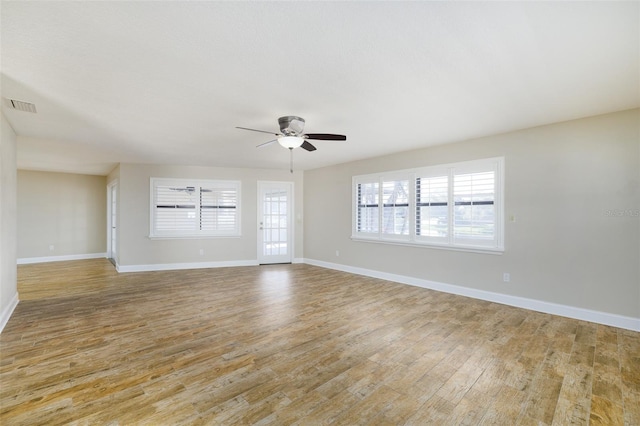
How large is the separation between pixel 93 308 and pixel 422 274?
519 cm

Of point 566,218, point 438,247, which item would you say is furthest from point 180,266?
point 566,218

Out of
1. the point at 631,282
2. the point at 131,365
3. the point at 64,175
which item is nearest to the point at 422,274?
the point at 631,282

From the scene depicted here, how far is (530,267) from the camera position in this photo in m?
4.05

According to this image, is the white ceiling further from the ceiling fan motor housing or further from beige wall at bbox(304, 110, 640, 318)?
beige wall at bbox(304, 110, 640, 318)

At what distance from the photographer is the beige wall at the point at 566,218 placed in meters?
3.40

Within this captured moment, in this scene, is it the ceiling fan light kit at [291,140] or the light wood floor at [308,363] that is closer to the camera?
the light wood floor at [308,363]

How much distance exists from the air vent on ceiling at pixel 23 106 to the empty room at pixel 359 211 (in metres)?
0.04

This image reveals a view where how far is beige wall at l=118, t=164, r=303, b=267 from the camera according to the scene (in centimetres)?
657

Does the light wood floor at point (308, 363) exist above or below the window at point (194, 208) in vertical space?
below

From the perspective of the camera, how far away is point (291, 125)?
136 inches

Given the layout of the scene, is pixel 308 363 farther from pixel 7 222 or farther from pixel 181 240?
pixel 181 240

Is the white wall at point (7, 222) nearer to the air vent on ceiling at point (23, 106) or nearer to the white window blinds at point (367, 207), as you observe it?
the air vent on ceiling at point (23, 106)

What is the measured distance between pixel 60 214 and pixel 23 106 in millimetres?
6617

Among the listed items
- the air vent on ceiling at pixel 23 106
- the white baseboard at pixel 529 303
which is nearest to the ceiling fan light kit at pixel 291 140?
the air vent on ceiling at pixel 23 106
